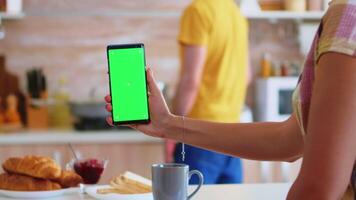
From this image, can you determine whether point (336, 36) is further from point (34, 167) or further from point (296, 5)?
point (296, 5)

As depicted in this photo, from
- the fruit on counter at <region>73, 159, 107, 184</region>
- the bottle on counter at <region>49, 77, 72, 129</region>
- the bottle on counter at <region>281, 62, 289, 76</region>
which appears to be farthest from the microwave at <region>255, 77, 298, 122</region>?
the fruit on counter at <region>73, 159, 107, 184</region>

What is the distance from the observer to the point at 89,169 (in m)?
1.74

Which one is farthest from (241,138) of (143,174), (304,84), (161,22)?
(161,22)

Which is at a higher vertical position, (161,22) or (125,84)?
(161,22)

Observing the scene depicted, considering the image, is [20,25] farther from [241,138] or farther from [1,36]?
[241,138]

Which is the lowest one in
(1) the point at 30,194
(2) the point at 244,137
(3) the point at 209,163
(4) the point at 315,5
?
(3) the point at 209,163

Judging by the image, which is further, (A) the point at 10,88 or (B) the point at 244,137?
(A) the point at 10,88

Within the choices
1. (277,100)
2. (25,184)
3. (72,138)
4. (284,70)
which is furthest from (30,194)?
(284,70)

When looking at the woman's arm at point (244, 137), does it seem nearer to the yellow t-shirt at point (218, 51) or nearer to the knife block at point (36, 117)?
the yellow t-shirt at point (218, 51)

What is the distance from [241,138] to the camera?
1456 mm

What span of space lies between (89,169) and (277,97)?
201 centimetres

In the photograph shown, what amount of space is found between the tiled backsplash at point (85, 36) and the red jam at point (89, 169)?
6.72 feet

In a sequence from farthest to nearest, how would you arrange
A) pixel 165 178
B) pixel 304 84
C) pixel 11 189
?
pixel 11 189, pixel 165 178, pixel 304 84

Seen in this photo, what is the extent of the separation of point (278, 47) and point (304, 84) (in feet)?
9.70
